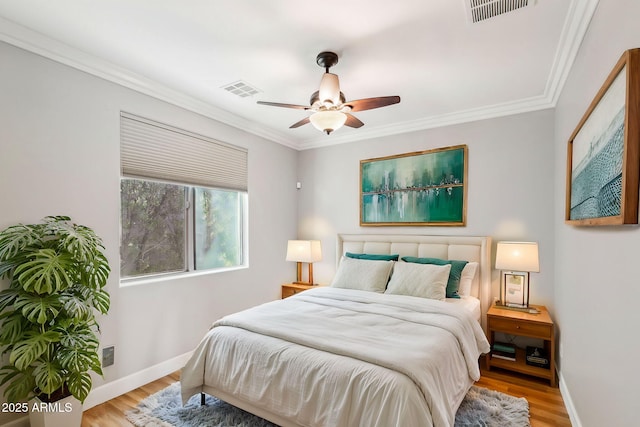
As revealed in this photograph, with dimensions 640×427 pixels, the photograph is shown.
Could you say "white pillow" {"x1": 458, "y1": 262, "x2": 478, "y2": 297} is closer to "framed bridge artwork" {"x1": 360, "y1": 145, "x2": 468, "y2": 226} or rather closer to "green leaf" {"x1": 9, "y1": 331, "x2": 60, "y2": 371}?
"framed bridge artwork" {"x1": 360, "y1": 145, "x2": 468, "y2": 226}

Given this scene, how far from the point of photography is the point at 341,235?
429 centimetres

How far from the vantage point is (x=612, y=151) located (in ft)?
4.38

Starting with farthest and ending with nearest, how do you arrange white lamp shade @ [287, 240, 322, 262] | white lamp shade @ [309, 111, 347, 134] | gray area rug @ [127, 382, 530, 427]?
white lamp shade @ [287, 240, 322, 262]
white lamp shade @ [309, 111, 347, 134]
gray area rug @ [127, 382, 530, 427]

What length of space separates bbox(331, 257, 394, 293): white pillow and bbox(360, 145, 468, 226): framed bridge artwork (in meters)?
0.75

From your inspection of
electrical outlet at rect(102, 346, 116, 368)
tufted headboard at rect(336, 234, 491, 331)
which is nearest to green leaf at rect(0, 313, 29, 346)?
electrical outlet at rect(102, 346, 116, 368)

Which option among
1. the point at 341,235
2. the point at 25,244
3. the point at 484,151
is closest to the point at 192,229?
the point at 25,244

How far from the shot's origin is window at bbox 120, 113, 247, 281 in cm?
281

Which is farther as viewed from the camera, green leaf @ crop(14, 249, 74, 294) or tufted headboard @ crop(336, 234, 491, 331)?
tufted headboard @ crop(336, 234, 491, 331)

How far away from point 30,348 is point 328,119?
2.27 metres

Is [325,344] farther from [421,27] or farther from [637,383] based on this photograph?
[421,27]

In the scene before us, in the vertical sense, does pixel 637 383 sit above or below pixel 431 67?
below

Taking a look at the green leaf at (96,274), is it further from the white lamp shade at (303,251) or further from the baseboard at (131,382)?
the white lamp shade at (303,251)

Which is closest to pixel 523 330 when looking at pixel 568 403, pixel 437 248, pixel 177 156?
A: pixel 568 403

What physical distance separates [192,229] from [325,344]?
2.10m
